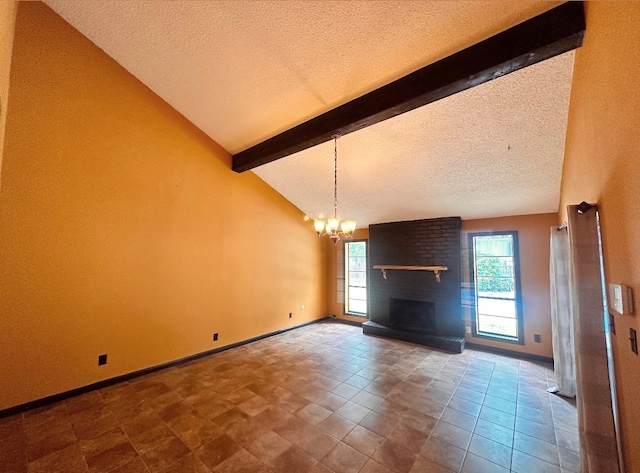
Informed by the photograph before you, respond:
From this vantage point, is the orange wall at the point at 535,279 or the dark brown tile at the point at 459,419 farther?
the orange wall at the point at 535,279

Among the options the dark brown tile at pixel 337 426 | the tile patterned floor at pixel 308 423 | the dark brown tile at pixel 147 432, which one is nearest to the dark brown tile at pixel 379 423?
the tile patterned floor at pixel 308 423

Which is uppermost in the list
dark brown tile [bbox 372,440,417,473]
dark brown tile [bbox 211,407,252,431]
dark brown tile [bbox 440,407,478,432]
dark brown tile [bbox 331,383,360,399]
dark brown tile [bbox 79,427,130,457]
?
dark brown tile [bbox 440,407,478,432]

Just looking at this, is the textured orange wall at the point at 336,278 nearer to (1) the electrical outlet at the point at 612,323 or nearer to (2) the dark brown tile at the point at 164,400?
(2) the dark brown tile at the point at 164,400

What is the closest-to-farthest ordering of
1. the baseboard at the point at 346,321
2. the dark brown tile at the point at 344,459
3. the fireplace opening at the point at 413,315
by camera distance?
the dark brown tile at the point at 344,459, the fireplace opening at the point at 413,315, the baseboard at the point at 346,321

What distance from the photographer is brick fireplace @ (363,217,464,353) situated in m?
4.85

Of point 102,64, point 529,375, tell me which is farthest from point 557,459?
point 102,64

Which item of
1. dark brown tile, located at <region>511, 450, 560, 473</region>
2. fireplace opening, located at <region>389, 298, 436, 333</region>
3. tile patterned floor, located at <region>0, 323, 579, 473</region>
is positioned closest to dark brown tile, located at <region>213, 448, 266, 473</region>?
tile patterned floor, located at <region>0, 323, 579, 473</region>

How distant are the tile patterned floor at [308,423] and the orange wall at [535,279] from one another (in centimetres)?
45

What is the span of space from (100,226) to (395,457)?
4.09m

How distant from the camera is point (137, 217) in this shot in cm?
355

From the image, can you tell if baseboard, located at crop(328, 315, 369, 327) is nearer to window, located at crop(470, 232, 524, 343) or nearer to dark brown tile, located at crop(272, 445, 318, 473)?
window, located at crop(470, 232, 524, 343)

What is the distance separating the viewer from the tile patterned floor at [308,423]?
6.73 feet

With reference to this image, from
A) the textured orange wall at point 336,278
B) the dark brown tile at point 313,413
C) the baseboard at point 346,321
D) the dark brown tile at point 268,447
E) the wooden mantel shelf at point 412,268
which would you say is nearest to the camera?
the dark brown tile at point 268,447

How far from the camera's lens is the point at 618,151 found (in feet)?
4.16
